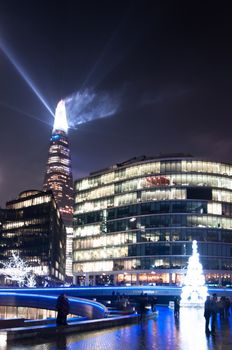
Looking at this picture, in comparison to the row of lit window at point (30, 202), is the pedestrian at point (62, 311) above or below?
below

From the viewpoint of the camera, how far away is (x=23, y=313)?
322 ft

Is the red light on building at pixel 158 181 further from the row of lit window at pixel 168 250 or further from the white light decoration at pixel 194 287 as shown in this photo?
the white light decoration at pixel 194 287

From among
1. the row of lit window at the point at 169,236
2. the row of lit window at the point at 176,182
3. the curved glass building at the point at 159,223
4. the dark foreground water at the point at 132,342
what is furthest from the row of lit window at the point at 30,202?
the dark foreground water at the point at 132,342

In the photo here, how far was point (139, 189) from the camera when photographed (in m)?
133

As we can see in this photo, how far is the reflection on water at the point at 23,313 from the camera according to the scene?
95688 mm

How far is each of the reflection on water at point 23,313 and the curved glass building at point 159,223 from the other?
34.6 m

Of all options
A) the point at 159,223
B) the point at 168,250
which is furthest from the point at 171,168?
the point at 168,250

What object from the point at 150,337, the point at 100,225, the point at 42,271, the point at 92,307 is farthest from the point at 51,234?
the point at 150,337

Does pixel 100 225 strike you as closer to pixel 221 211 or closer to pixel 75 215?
pixel 75 215

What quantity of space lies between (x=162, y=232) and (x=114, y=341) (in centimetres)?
10430

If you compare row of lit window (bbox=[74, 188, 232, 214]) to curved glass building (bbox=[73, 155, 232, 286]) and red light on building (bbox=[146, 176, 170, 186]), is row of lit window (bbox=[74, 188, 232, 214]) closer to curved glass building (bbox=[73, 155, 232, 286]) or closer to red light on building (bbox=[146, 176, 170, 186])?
curved glass building (bbox=[73, 155, 232, 286])

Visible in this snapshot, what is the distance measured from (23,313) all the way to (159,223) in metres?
43.1

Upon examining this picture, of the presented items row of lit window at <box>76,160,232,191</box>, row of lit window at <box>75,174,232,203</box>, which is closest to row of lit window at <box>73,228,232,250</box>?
row of lit window at <box>75,174,232,203</box>

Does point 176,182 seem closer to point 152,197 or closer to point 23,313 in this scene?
point 152,197
